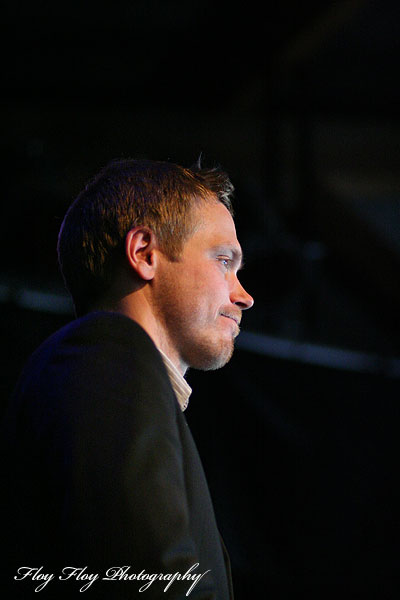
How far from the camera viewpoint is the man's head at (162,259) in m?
0.96

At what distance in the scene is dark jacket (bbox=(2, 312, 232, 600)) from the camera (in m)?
0.69

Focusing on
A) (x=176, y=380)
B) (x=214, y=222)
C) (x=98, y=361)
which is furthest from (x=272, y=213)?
(x=98, y=361)

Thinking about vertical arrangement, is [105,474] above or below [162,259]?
below

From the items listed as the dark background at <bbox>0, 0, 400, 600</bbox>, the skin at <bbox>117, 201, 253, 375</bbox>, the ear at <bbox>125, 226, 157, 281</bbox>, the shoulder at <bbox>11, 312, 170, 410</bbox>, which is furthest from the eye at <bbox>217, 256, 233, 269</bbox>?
the dark background at <bbox>0, 0, 400, 600</bbox>

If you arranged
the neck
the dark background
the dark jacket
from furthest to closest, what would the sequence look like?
1. the dark background
2. the neck
3. the dark jacket

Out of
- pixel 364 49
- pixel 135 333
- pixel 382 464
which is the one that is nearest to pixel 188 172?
pixel 135 333

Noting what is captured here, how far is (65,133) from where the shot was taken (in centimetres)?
432

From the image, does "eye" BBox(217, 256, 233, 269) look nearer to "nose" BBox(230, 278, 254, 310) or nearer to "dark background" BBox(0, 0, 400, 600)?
"nose" BBox(230, 278, 254, 310)

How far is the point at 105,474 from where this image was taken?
27.1 inches

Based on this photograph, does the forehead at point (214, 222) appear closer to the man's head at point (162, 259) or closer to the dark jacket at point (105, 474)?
the man's head at point (162, 259)

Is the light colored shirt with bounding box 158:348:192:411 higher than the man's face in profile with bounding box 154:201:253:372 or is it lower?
lower

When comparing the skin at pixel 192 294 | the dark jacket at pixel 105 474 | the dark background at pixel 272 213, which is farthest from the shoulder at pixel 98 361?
the dark background at pixel 272 213

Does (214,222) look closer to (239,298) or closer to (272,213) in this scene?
(239,298)

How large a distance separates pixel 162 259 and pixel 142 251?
0.03 m
